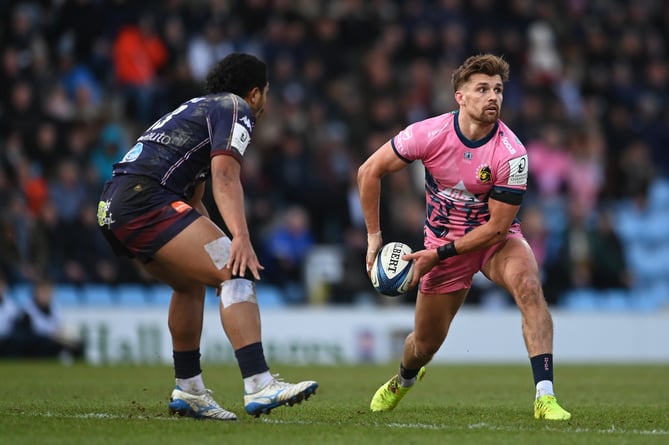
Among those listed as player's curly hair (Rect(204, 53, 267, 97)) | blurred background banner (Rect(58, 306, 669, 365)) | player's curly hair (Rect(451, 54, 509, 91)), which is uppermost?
player's curly hair (Rect(451, 54, 509, 91))

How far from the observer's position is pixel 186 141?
25.0 feet

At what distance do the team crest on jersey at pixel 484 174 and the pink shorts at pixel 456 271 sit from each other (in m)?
0.52

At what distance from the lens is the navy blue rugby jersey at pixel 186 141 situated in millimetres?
7492

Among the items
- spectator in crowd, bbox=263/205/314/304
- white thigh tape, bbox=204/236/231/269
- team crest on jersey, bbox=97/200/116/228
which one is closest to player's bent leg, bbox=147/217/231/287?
white thigh tape, bbox=204/236/231/269

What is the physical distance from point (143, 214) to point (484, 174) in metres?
2.62

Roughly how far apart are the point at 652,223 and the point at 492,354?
4728 millimetres

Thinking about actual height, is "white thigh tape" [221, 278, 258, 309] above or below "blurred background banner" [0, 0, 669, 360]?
below

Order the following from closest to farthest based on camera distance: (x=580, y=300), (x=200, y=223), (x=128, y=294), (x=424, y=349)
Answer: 1. (x=200, y=223)
2. (x=424, y=349)
3. (x=128, y=294)
4. (x=580, y=300)

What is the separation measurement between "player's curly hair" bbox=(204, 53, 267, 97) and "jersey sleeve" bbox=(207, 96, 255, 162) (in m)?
0.27

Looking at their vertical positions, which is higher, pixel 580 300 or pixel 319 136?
pixel 319 136

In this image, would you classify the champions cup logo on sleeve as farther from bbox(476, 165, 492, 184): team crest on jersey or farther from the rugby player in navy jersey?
bbox(476, 165, 492, 184): team crest on jersey

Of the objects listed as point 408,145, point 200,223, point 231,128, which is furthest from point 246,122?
point 408,145

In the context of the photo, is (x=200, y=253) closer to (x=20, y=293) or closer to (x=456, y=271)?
(x=456, y=271)

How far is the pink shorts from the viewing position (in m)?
8.88
